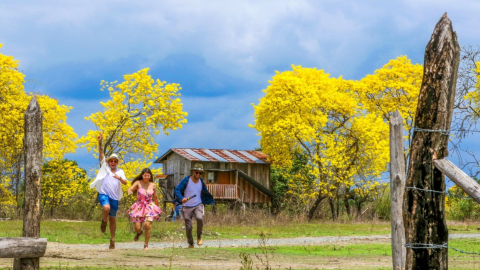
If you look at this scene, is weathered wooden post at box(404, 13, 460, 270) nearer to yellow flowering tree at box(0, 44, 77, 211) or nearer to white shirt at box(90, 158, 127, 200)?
white shirt at box(90, 158, 127, 200)

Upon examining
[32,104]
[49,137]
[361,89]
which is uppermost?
Answer: [361,89]

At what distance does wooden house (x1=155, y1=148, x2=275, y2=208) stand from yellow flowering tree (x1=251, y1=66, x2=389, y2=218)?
13.2ft

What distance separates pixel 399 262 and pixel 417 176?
2.49 m

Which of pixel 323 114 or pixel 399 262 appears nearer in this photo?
pixel 399 262

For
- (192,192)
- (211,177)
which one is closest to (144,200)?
(192,192)

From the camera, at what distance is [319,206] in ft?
153

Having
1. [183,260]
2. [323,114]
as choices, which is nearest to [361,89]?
[323,114]

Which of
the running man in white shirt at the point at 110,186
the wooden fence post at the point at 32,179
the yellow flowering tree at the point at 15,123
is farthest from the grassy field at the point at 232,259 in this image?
the yellow flowering tree at the point at 15,123

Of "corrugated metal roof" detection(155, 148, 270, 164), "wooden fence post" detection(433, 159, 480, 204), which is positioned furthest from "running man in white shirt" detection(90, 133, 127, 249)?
"corrugated metal roof" detection(155, 148, 270, 164)

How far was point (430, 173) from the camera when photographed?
297 inches

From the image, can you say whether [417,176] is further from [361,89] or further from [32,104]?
[361,89]

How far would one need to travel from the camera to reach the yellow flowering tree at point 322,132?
4391 cm

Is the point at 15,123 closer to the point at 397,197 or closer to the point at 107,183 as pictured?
the point at 107,183

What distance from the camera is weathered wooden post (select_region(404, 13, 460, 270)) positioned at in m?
7.54
